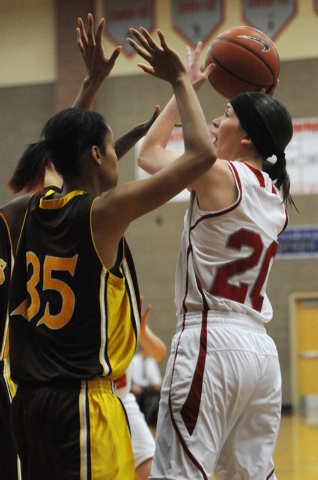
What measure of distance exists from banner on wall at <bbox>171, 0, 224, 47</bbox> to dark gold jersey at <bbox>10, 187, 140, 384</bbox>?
11791 millimetres

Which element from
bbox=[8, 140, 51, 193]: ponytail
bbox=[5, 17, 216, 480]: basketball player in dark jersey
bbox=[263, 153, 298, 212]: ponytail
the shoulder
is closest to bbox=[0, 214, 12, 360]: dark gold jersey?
bbox=[8, 140, 51, 193]: ponytail

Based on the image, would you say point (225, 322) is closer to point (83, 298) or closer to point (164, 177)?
point (83, 298)

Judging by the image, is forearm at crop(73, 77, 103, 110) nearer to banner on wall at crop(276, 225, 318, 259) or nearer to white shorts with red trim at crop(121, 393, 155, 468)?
white shorts with red trim at crop(121, 393, 155, 468)

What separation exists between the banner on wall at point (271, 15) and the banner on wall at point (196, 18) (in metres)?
0.70

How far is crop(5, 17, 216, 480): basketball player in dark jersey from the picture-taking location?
2045 mm

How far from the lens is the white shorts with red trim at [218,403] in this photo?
2383 mm

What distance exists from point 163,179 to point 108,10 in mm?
12971

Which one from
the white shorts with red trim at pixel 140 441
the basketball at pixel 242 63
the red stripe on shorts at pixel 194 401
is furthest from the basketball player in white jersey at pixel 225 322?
the white shorts with red trim at pixel 140 441

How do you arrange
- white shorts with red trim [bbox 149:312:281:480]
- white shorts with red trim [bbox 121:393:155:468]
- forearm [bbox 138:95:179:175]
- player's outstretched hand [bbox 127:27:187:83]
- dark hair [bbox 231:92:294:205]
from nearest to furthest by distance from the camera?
player's outstretched hand [bbox 127:27:187:83]
white shorts with red trim [bbox 149:312:281:480]
forearm [bbox 138:95:179:175]
dark hair [bbox 231:92:294:205]
white shorts with red trim [bbox 121:393:155:468]

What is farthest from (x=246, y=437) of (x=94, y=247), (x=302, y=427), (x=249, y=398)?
(x=302, y=427)

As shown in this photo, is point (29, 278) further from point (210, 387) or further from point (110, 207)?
point (210, 387)

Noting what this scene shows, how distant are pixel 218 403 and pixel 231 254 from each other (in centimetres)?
60

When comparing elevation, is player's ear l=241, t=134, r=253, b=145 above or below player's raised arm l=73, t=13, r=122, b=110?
below

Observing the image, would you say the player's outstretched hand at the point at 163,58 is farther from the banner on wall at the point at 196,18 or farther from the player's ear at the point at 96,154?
the banner on wall at the point at 196,18
